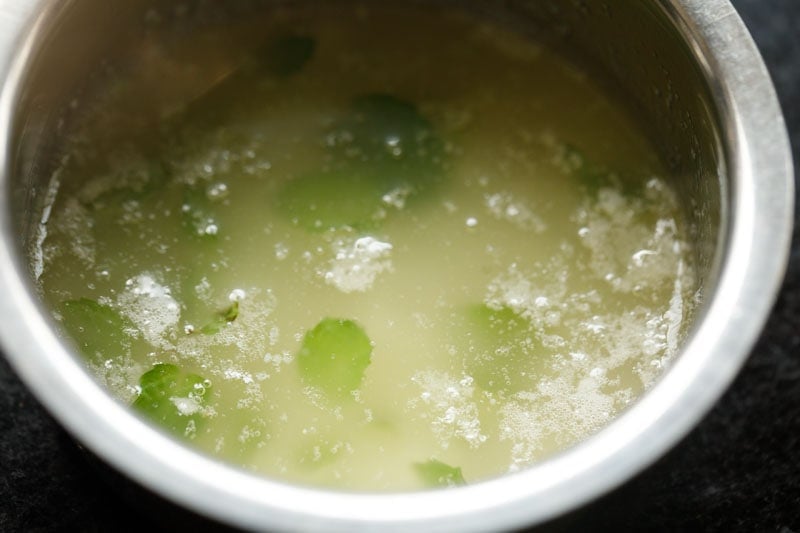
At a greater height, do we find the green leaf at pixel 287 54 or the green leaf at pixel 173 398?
the green leaf at pixel 287 54

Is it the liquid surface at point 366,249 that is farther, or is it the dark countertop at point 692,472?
the dark countertop at point 692,472

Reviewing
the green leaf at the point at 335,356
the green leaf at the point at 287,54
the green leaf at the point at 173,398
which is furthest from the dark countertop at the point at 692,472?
the green leaf at the point at 287,54

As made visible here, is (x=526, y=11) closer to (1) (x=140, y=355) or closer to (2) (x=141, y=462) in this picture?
(1) (x=140, y=355)

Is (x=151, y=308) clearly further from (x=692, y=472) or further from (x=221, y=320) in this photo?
(x=692, y=472)

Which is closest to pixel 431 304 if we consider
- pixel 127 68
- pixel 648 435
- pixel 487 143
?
pixel 487 143

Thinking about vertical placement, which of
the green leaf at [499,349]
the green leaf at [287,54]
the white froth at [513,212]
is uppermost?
the white froth at [513,212]

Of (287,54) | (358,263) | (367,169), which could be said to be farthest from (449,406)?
(287,54)

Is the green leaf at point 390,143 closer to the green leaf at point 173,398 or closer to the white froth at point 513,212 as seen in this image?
the white froth at point 513,212
